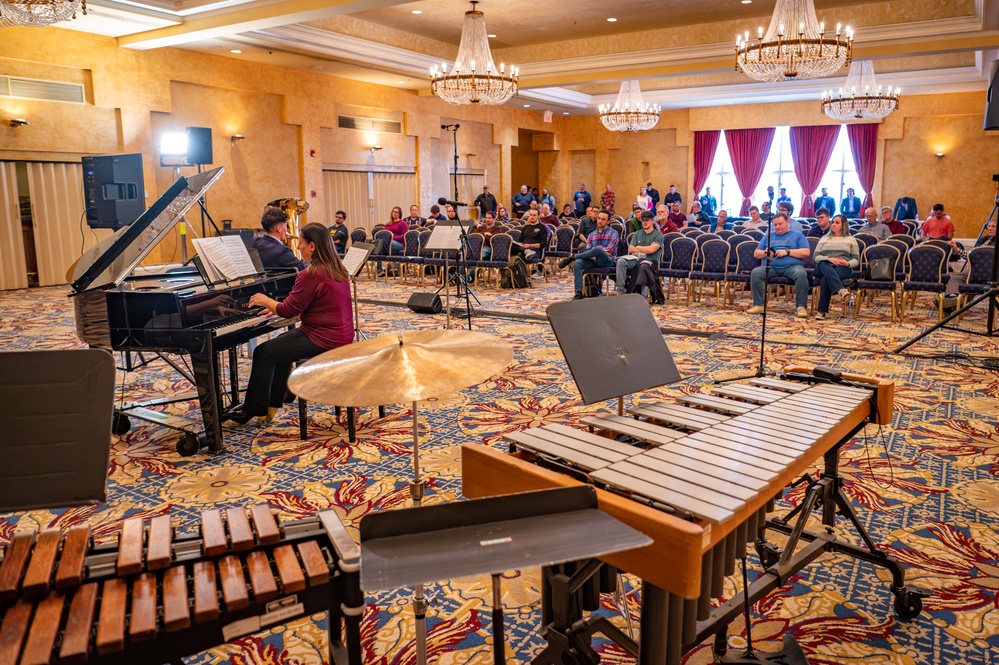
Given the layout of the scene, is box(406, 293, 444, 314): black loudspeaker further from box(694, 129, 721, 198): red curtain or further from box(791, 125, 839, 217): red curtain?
box(694, 129, 721, 198): red curtain

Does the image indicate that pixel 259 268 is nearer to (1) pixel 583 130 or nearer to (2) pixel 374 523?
(2) pixel 374 523

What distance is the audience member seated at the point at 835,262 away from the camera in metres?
9.05

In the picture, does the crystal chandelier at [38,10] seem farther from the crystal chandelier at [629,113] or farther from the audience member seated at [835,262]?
the crystal chandelier at [629,113]

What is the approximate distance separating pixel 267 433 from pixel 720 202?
20.6 metres

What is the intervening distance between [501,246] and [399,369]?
32.9ft

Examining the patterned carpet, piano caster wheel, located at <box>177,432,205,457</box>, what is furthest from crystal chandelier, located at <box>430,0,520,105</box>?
piano caster wheel, located at <box>177,432,205,457</box>

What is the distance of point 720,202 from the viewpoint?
75.6 feet

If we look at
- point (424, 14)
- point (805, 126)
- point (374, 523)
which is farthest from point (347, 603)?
point (805, 126)

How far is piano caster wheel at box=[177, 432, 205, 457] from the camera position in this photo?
14.6 ft

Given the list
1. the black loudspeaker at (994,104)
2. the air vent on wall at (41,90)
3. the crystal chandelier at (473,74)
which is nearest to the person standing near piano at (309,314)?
the black loudspeaker at (994,104)

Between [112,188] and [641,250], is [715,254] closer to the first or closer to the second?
[641,250]

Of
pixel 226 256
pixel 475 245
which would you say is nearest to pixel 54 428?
pixel 226 256

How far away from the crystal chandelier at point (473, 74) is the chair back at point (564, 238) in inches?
120

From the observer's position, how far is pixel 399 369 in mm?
1924
